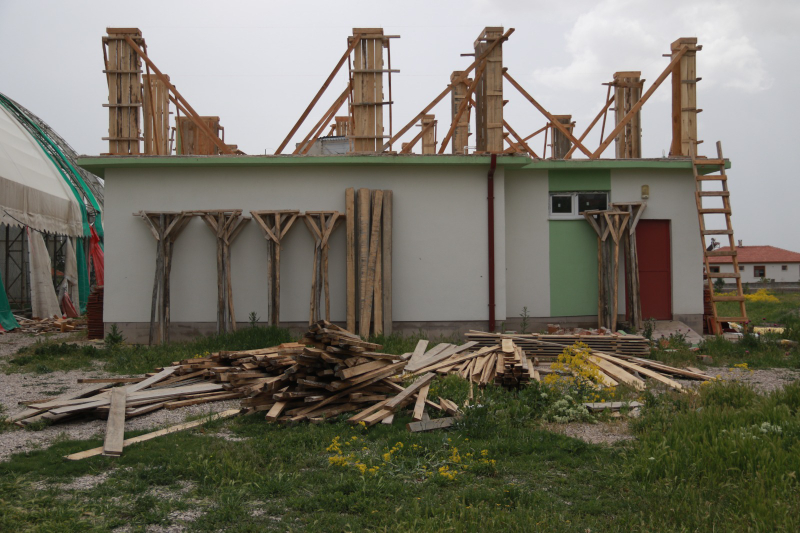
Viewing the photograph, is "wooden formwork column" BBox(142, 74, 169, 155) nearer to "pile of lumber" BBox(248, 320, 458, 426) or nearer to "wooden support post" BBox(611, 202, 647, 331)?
"pile of lumber" BBox(248, 320, 458, 426)

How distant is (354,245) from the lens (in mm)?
13039

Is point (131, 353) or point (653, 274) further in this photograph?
point (653, 274)

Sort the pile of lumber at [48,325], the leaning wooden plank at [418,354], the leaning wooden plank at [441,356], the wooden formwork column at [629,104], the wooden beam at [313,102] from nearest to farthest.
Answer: the leaning wooden plank at [441,356] → the leaning wooden plank at [418,354] → the wooden beam at [313,102] → the wooden formwork column at [629,104] → the pile of lumber at [48,325]

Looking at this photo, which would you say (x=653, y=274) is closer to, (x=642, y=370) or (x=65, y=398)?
(x=642, y=370)

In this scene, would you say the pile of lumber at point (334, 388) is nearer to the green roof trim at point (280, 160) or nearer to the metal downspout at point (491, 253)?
the metal downspout at point (491, 253)

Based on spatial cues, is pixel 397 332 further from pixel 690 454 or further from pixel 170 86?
pixel 690 454

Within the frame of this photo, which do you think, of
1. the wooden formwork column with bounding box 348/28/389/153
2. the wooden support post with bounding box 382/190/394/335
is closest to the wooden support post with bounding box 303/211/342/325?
the wooden support post with bounding box 382/190/394/335

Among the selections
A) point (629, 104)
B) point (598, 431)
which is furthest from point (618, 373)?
point (629, 104)

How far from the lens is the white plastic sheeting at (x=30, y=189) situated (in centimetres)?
1986

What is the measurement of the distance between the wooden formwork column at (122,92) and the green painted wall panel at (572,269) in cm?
887

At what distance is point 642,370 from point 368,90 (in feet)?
24.7

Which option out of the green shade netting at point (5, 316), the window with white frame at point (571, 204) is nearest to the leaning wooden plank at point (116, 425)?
the window with white frame at point (571, 204)

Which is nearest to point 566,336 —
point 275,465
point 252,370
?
point 252,370

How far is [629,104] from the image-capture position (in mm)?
16734
